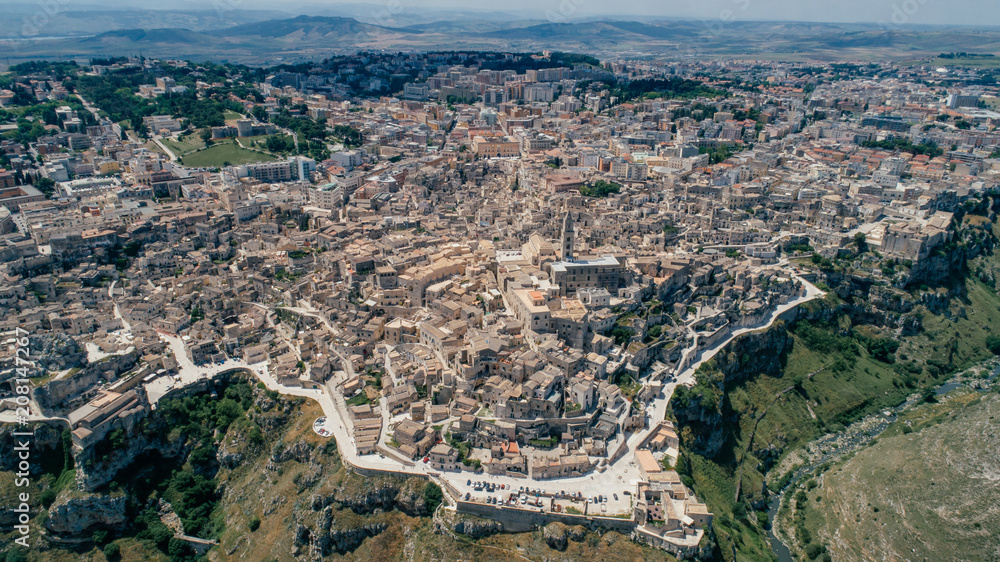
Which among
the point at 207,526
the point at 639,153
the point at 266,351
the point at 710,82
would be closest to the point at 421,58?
the point at 710,82

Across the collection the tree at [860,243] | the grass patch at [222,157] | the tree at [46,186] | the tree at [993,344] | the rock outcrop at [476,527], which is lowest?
the tree at [993,344]

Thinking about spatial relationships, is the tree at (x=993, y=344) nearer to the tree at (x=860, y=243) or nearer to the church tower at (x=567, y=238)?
the tree at (x=860, y=243)

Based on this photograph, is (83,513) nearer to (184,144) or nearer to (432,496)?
(432,496)

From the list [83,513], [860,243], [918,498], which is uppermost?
[860,243]

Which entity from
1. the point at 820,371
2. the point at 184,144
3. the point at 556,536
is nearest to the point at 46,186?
the point at 184,144

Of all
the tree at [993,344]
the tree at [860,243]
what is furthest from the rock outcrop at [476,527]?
the tree at [993,344]

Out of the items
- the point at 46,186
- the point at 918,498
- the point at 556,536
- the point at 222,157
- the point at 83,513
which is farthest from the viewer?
the point at 222,157

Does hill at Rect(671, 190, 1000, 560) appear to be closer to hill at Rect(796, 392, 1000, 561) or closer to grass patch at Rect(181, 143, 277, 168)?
hill at Rect(796, 392, 1000, 561)

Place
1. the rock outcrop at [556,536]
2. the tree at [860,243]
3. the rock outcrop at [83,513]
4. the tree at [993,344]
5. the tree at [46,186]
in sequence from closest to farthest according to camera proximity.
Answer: the rock outcrop at [556,536]
the rock outcrop at [83,513]
the tree at [993,344]
the tree at [860,243]
the tree at [46,186]

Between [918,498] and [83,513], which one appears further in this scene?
[918,498]
